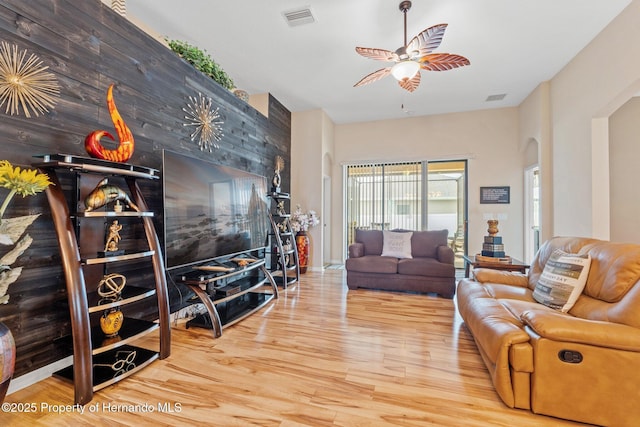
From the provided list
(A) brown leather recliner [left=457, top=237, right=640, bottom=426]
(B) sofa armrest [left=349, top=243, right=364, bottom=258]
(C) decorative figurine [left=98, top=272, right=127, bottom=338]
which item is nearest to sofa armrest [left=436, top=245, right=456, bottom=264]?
(B) sofa armrest [left=349, top=243, right=364, bottom=258]

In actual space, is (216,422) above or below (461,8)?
below

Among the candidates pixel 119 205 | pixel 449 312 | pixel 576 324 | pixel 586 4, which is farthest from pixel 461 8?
pixel 119 205

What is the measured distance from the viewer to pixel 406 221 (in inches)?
230

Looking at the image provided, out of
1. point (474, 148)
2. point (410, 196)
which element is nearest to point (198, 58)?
point (410, 196)

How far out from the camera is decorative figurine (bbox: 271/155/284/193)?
451 cm

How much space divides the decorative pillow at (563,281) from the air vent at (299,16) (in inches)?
126

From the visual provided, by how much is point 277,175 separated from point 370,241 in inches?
76.6

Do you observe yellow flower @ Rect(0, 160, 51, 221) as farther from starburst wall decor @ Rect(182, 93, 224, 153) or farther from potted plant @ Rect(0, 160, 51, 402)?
starburst wall decor @ Rect(182, 93, 224, 153)

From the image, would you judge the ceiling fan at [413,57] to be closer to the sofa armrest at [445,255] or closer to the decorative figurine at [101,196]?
the decorative figurine at [101,196]

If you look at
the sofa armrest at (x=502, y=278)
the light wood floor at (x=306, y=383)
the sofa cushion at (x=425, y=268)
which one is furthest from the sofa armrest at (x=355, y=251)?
Result: the sofa armrest at (x=502, y=278)

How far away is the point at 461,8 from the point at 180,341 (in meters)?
4.10

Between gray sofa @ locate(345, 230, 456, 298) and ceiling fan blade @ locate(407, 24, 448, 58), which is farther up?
ceiling fan blade @ locate(407, 24, 448, 58)

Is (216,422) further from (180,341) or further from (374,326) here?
(374,326)

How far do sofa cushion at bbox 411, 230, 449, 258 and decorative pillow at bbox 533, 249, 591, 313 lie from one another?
75.2 inches
